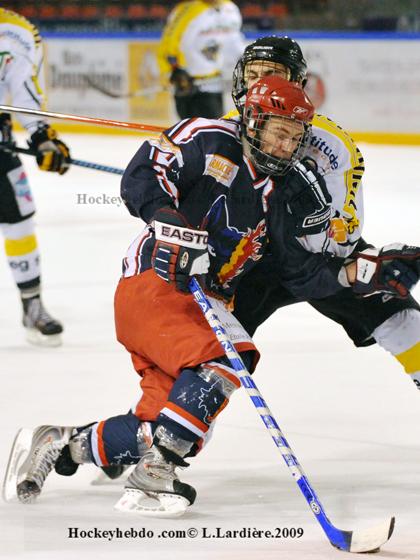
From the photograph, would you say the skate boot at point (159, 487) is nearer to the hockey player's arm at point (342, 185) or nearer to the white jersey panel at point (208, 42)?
the hockey player's arm at point (342, 185)

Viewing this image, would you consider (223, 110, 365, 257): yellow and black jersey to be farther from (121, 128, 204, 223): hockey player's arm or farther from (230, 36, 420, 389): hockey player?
(121, 128, 204, 223): hockey player's arm

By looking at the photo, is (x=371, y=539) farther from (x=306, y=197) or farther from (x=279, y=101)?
(x=279, y=101)

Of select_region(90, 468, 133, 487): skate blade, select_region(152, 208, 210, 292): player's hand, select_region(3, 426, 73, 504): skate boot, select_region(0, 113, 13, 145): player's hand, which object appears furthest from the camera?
select_region(0, 113, 13, 145): player's hand

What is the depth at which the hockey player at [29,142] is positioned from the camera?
4.59 metres

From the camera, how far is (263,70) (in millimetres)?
3320

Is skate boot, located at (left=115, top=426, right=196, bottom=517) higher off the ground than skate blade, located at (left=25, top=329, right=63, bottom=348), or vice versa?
skate boot, located at (left=115, top=426, right=196, bottom=517)

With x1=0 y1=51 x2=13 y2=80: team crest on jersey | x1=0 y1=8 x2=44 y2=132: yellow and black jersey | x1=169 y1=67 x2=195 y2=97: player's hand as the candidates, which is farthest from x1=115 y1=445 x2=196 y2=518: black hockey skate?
x1=169 y1=67 x2=195 y2=97: player's hand

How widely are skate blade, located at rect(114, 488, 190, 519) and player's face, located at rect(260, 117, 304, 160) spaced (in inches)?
30.5

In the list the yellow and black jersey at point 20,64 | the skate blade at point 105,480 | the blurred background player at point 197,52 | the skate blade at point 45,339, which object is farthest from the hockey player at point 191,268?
the blurred background player at point 197,52

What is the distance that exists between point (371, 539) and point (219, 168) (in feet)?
2.83

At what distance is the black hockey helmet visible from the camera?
3.30 meters

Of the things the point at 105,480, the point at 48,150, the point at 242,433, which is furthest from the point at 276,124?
the point at 48,150

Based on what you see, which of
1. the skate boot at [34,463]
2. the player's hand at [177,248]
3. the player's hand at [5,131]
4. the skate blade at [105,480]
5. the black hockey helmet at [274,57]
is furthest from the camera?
the player's hand at [5,131]

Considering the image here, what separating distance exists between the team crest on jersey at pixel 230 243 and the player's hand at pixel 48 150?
5.93ft
